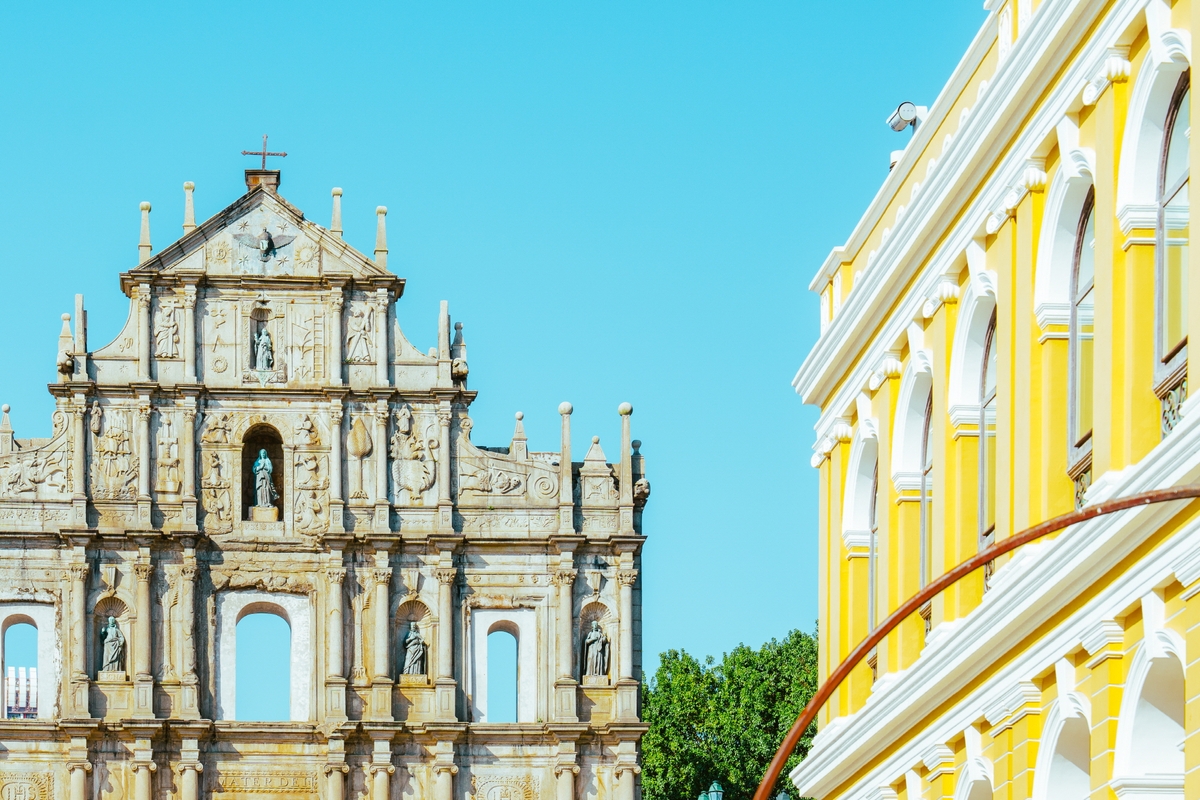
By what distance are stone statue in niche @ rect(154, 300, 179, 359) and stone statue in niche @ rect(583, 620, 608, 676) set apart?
9932 mm

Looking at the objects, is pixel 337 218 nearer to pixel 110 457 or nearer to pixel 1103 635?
pixel 110 457

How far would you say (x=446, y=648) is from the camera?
2117 inches

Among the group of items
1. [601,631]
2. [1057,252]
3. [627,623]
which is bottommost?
[601,631]

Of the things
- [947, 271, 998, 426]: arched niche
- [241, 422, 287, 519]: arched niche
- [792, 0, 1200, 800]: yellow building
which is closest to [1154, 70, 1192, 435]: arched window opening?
[792, 0, 1200, 800]: yellow building

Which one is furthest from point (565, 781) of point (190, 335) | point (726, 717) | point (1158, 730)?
point (1158, 730)

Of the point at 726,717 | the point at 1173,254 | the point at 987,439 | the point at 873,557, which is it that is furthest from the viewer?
the point at 726,717

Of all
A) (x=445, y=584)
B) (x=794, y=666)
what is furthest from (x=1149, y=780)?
(x=794, y=666)

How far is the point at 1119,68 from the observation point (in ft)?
69.7

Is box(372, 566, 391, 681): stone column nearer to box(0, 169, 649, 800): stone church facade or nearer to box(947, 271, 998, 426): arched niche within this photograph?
box(0, 169, 649, 800): stone church facade

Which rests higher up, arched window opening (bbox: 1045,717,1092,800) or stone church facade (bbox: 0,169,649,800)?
stone church facade (bbox: 0,169,649,800)

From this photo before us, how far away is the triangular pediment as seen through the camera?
55.0 meters

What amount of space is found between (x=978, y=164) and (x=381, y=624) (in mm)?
30335

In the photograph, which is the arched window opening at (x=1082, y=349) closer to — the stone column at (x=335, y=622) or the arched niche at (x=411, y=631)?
the stone column at (x=335, y=622)

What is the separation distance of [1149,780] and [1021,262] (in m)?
5.22
